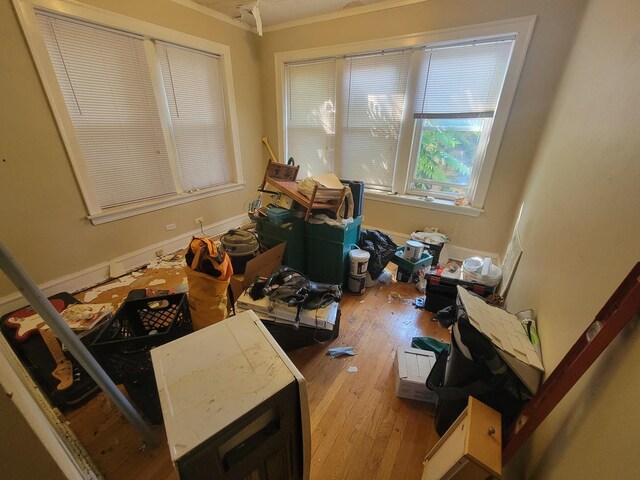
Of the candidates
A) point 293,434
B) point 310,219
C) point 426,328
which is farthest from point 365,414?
point 310,219

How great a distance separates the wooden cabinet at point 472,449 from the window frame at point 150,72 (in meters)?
3.09

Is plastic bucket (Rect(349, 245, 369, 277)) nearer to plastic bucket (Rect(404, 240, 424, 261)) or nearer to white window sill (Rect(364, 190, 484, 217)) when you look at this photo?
plastic bucket (Rect(404, 240, 424, 261))

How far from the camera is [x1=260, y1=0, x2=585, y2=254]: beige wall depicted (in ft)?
6.66

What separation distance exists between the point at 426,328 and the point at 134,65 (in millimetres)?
3533

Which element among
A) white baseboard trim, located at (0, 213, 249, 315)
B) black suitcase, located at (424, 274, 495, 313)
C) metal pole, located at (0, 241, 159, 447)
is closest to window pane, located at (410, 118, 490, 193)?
black suitcase, located at (424, 274, 495, 313)

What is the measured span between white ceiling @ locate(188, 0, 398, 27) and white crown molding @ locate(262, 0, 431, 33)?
23 mm

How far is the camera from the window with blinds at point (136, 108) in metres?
2.08

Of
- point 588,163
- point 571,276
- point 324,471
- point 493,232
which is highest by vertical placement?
point 588,163

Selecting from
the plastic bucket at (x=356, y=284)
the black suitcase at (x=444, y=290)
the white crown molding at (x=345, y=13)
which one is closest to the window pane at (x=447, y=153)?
the white crown molding at (x=345, y=13)

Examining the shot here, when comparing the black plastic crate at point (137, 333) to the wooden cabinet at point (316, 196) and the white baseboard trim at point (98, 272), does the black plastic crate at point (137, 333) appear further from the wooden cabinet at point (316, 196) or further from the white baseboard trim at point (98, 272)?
the white baseboard trim at point (98, 272)

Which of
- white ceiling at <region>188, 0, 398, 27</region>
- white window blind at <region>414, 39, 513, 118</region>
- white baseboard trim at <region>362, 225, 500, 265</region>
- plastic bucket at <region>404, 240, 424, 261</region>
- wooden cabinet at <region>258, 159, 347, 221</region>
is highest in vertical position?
white ceiling at <region>188, 0, 398, 27</region>

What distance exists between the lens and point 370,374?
5.28ft

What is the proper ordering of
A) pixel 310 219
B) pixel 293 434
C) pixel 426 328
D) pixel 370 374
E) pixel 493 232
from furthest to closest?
pixel 493 232
pixel 310 219
pixel 426 328
pixel 370 374
pixel 293 434

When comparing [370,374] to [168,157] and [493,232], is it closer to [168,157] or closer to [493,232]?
[493,232]
